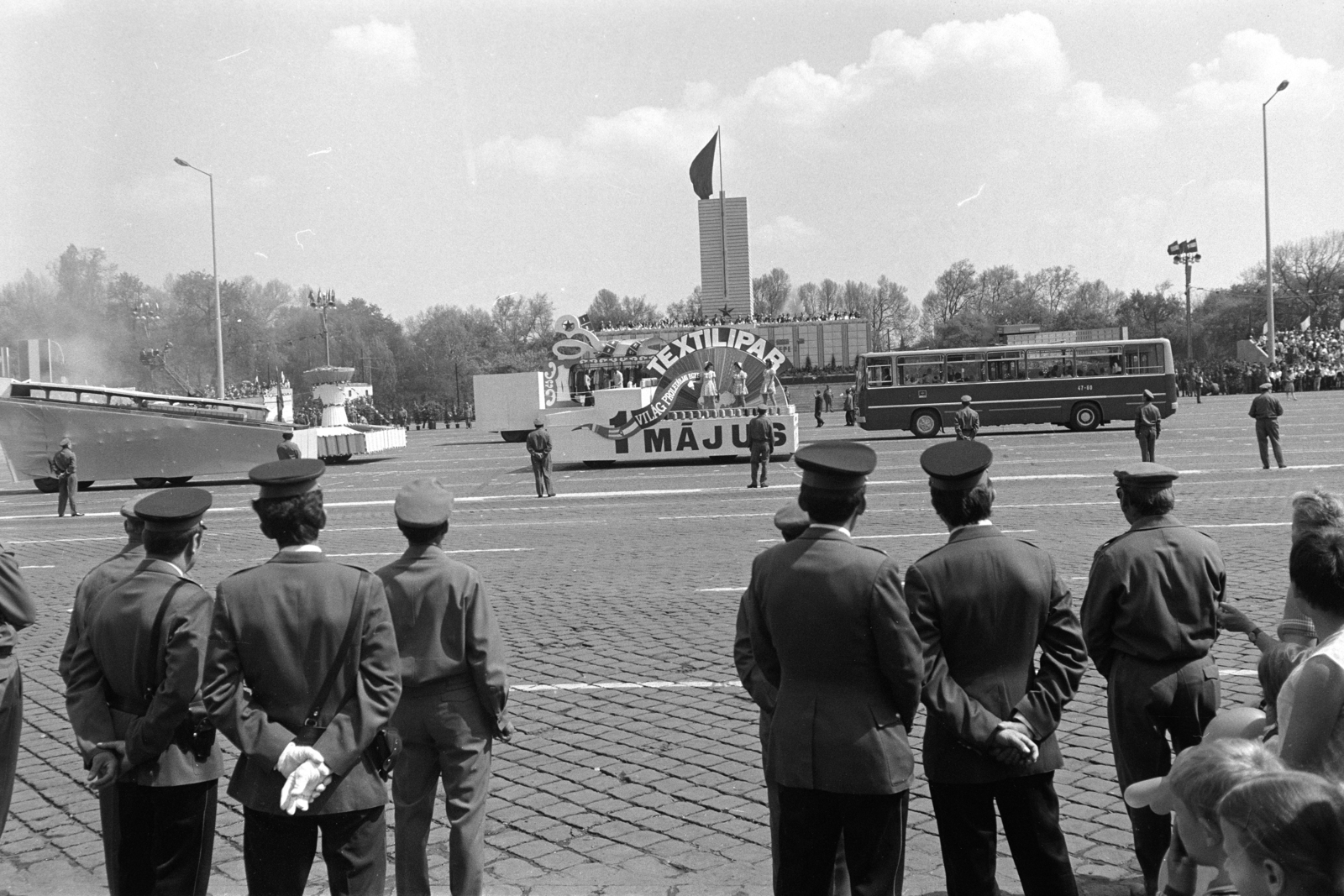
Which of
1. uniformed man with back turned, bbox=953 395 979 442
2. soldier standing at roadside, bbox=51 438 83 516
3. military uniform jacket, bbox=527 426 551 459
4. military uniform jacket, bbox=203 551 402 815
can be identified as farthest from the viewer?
uniformed man with back turned, bbox=953 395 979 442

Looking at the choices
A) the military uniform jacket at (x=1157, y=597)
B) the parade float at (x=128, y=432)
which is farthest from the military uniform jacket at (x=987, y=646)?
the parade float at (x=128, y=432)

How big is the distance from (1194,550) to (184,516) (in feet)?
12.3

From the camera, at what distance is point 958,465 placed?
12.7 feet

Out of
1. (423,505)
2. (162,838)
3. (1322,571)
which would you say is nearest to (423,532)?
(423,505)

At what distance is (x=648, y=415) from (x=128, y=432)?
13.3m

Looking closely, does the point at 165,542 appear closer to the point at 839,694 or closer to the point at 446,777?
the point at 446,777

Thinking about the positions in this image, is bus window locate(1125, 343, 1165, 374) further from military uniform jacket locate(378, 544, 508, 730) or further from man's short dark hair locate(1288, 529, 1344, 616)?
military uniform jacket locate(378, 544, 508, 730)

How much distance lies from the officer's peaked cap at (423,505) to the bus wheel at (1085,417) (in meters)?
35.3

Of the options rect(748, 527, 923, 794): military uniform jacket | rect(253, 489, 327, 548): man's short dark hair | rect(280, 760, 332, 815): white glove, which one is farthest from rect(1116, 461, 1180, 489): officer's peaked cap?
rect(280, 760, 332, 815): white glove

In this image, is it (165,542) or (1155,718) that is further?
(1155,718)

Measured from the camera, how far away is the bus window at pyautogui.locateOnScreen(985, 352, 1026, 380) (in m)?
37.2

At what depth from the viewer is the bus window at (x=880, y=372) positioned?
3769 cm

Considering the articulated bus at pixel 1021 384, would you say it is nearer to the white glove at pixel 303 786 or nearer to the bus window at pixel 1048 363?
the bus window at pixel 1048 363

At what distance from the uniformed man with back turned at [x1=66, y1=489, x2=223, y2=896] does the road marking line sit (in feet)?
11.9
